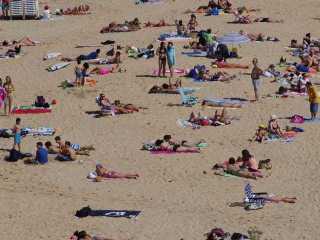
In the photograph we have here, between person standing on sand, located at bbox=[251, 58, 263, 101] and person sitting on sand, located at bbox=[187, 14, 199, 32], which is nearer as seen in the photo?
person standing on sand, located at bbox=[251, 58, 263, 101]

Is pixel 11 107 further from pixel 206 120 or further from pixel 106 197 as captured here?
pixel 106 197

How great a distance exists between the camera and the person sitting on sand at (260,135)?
26.0 metres

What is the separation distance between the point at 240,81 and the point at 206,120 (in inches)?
180

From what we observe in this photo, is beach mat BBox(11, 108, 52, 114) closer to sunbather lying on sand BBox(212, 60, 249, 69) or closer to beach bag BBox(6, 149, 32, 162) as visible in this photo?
beach bag BBox(6, 149, 32, 162)

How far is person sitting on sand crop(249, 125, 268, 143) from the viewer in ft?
85.5

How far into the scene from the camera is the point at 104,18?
43.2 m

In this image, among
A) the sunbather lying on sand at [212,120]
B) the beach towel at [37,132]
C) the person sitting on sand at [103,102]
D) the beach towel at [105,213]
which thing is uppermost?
the person sitting on sand at [103,102]

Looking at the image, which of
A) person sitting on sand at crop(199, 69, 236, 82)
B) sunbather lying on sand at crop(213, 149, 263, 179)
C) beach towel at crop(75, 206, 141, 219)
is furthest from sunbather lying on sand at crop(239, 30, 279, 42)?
beach towel at crop(75, 206, 141, 219)

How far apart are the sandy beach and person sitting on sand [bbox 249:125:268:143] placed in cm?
31

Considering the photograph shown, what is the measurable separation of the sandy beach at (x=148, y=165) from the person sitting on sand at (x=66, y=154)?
177 mm

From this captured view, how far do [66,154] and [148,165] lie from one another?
1.89 m

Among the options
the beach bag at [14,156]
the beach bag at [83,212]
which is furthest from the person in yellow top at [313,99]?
the beach bag at [83,212]

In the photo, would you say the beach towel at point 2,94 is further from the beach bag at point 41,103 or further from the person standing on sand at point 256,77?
the person standing on sand at point 256,77

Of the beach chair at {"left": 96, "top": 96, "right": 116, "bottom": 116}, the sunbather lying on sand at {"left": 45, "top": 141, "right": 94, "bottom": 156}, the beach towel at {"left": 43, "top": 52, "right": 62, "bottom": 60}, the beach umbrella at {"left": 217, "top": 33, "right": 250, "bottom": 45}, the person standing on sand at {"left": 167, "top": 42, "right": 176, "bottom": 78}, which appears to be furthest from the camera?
the beach towel at {"left": 43, "top": 52, "right": 62, "bottom": 60}
